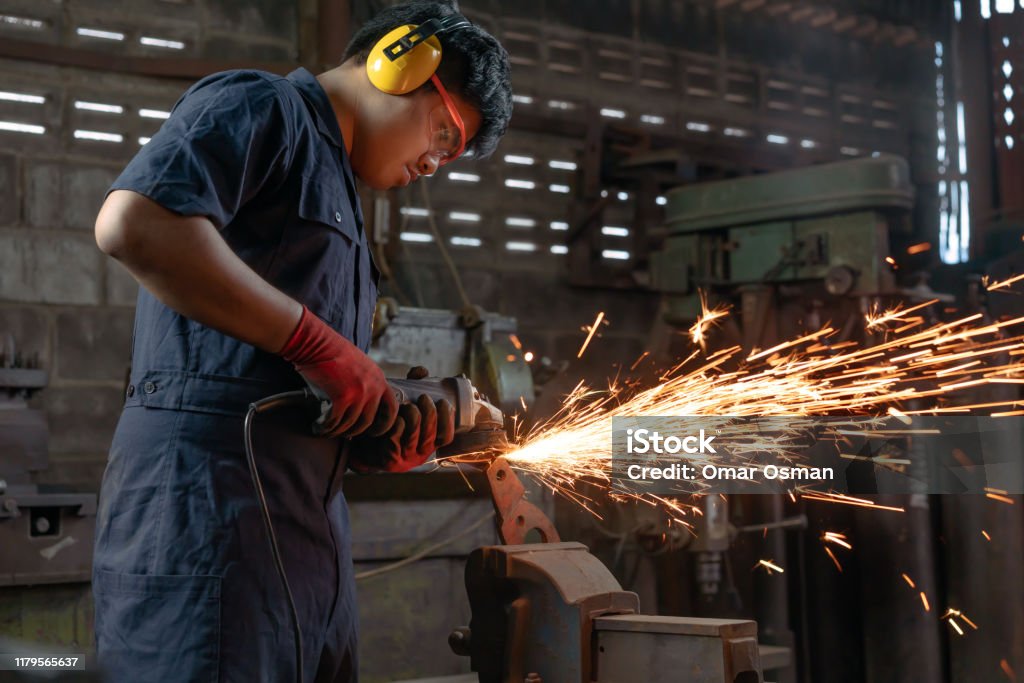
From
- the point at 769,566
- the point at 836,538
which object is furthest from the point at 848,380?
the point at 769,566

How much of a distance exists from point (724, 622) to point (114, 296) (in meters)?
2.38

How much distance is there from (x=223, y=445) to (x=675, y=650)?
76 cm

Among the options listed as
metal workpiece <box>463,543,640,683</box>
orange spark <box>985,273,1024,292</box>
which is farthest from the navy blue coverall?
orange spark <box>985,273,1024,292</box>

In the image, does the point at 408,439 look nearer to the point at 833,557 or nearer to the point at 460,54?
the point at 460,54

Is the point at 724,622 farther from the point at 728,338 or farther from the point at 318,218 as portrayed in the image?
the point at 728,338

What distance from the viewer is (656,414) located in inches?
115

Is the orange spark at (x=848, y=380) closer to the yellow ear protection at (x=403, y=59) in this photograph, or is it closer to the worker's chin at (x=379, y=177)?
the worker's chin at (x=379, y=177)

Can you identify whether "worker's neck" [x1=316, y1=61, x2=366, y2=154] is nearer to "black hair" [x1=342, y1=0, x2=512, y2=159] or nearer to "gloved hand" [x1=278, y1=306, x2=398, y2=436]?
A: "black hair" [x1=342, y1=0, x2=512, y2=159]

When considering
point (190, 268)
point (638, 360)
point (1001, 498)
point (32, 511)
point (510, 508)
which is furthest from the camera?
point (638, 360)

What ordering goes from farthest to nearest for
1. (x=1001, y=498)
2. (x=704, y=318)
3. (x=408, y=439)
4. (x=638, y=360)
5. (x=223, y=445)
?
(x=638, y=360)
(x=704, y=318)
(x=1001, y=498)
(x=408, y=439)
(x=223, y=445)

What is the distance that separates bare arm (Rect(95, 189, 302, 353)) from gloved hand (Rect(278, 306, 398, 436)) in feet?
0.12

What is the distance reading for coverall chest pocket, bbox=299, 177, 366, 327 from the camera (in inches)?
58.1

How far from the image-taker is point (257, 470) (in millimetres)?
1411

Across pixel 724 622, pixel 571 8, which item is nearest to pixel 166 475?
pixel 724 622
